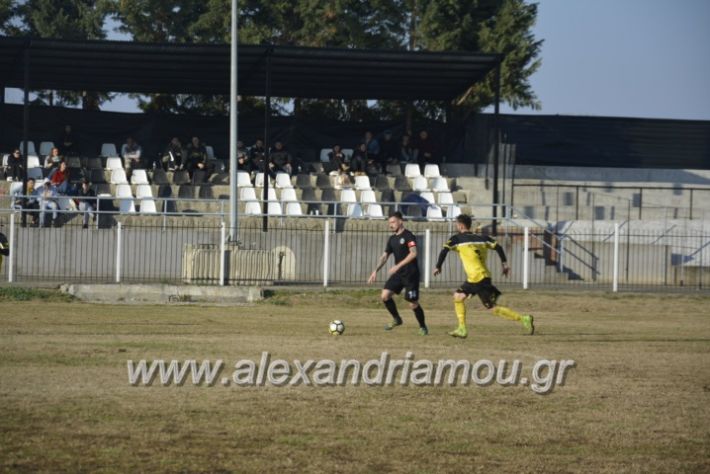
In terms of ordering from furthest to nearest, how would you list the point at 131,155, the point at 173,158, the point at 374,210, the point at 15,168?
the point at 173,158 → the point at 131,155 → the point at 374,210 → the point at 15,168

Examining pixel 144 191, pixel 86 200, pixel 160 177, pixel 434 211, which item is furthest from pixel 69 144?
pixel 434 211

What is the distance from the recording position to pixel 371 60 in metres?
35.8

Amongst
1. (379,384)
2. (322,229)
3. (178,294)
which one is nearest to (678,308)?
(322,229)

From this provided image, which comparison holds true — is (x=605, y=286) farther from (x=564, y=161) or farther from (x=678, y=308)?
(x=564, y=161)

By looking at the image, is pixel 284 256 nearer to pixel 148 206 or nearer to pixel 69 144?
pixel 148 206

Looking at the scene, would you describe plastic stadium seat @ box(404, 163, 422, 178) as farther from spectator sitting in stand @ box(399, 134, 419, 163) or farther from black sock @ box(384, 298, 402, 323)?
black sock @ box(384, 298, 402, 323)

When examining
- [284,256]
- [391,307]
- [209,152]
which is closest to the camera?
[391,307]

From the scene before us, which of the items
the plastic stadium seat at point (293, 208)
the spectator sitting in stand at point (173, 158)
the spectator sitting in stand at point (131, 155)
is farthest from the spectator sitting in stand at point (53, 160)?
the plastic stadium seat at point (293, 208)

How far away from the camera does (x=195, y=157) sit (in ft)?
121

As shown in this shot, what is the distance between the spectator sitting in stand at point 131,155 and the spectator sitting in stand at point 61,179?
3.52 meters

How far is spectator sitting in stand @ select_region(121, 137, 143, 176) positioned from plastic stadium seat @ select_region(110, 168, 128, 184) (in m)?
0.64

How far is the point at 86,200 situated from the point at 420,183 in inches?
427

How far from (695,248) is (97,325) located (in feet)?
68.5

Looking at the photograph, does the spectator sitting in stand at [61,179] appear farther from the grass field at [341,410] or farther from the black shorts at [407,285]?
the black shorts at [407,285]
